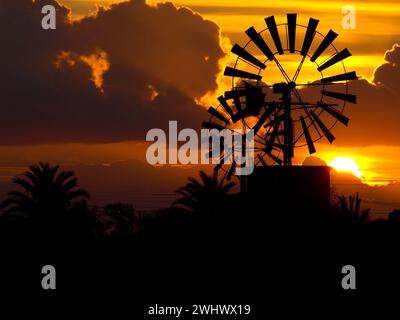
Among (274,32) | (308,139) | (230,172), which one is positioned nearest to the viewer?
(308,139)

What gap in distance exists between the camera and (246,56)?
53.9 m

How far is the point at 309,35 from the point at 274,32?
5.59 ft

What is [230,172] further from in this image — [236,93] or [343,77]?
[343,77]

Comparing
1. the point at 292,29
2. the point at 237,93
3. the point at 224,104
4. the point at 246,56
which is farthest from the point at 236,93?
the point at 224,104

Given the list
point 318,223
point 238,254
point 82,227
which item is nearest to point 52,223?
point 82,227

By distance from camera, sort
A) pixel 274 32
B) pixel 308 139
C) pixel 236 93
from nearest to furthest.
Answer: pixel 308 139
pixel 274 32
pixel 236 93

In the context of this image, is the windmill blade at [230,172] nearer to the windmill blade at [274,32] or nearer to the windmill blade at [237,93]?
the windmill blade at [237,93]

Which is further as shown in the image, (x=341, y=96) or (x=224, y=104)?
(x=224, y=104)

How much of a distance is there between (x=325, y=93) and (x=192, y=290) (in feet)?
37.3

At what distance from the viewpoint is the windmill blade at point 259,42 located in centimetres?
5363

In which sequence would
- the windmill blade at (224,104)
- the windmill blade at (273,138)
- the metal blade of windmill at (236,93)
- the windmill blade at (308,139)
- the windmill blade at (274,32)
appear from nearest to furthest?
the windmill blade at (308,139) < the windmill blade at (274,32) < the windmill blade at (273,138) < the metal blade of windmill at (236,93) < the windmill blade at (224,104)

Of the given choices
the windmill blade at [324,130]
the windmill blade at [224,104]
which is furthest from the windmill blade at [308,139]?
the windmill blade at [224,104]

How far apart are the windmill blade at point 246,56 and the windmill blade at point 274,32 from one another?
3.70 feet
